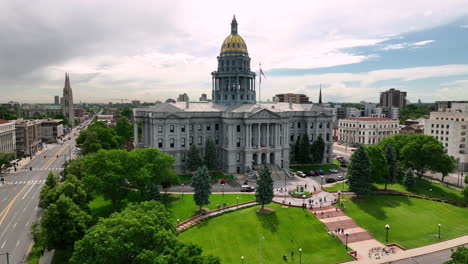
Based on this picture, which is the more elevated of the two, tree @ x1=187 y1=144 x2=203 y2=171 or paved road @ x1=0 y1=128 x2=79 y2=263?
tree @ x1=187 y1=144 x2=203 y2=171

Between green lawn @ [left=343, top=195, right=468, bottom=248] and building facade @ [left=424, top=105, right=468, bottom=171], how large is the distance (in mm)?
51563

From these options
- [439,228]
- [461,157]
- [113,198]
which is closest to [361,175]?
[439,228]

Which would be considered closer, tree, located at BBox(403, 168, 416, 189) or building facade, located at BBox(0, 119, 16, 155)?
tree, located at BBox(403, 168, 416, 189)

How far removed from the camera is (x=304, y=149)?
96.9 meters

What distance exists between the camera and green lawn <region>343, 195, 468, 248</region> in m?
54.3

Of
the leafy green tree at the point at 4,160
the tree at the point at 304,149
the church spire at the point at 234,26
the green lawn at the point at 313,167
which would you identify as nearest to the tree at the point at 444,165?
the green lawn at the point at 313,167

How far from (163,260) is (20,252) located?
103 feet

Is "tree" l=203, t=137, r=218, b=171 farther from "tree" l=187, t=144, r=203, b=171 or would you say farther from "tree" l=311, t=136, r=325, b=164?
"tree" l=311, t=136, r=325, b=164

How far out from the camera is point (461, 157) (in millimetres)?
107750

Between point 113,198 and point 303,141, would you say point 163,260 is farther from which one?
point 303,141

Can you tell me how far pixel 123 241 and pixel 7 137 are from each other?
109 metres

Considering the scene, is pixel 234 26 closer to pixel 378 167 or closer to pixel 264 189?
pixel 378 167

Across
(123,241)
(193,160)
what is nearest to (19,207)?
(193,160)

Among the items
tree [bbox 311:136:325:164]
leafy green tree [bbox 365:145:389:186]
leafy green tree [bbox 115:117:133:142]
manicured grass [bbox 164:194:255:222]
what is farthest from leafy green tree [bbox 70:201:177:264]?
leafy green tree [bbox 115:117:133:142]
